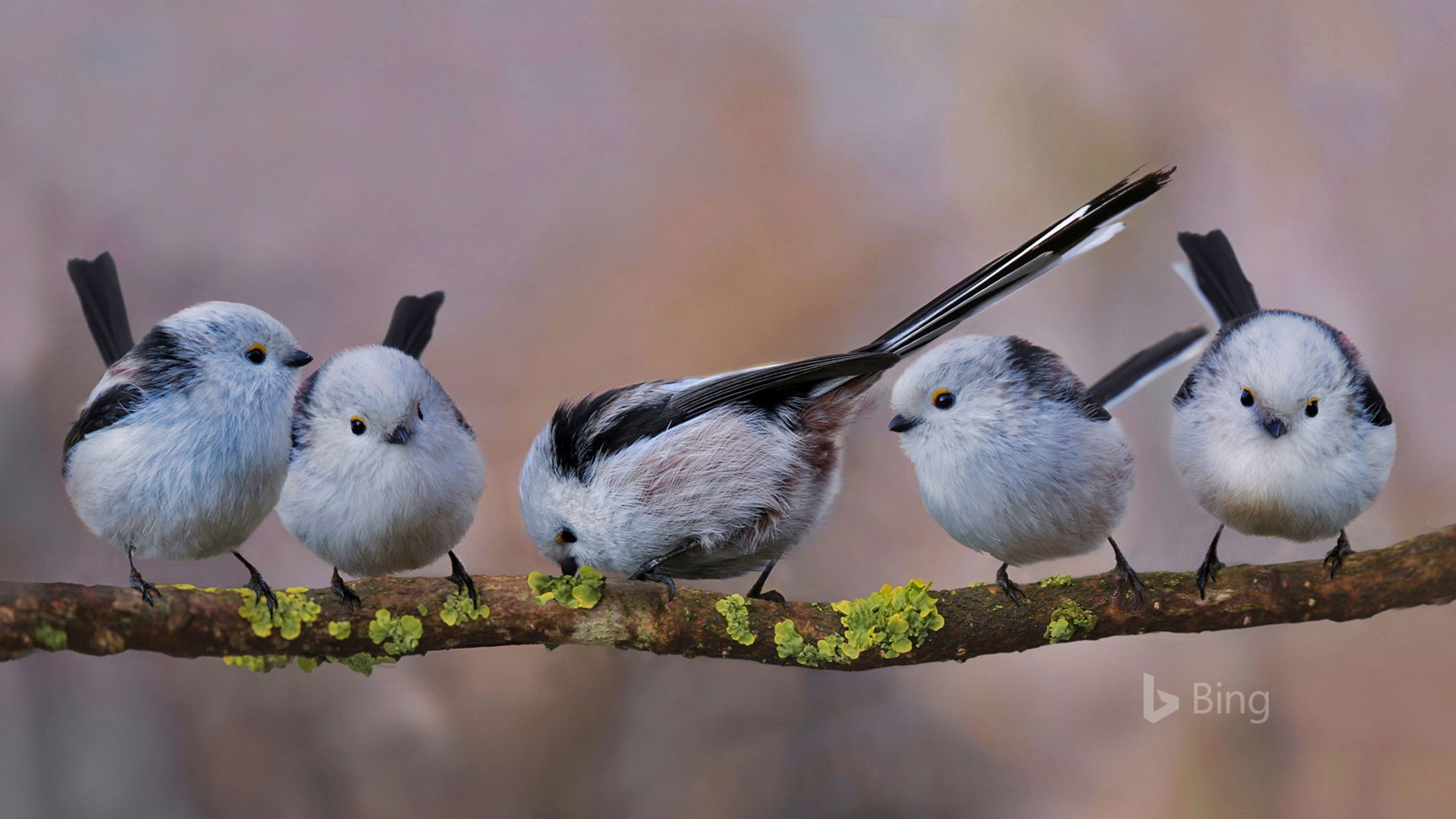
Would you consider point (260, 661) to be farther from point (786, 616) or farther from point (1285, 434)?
point (1285, 434)

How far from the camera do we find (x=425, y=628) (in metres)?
0.94

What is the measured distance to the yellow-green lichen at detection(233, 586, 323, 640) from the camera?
2.93ft

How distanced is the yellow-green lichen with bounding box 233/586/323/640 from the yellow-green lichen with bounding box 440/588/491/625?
110 millimetres

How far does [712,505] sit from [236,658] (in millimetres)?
453

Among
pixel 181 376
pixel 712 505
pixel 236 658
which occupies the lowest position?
pixel 236 658

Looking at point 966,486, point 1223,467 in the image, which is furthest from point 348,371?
point 1223,467

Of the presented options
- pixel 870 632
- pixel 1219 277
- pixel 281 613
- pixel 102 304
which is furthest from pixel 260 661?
pixel 1219 277

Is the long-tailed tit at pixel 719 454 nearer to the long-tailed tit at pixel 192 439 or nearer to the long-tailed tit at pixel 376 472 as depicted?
the long-tailed tit at pixel 376 472

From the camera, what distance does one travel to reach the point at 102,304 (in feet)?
3.38

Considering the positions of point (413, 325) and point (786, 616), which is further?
point (413, 325)

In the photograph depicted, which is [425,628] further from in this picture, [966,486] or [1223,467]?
[1223,467]

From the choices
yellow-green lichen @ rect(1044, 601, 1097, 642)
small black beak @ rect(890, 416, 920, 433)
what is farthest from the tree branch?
small black beak @ rect(890, 416, 920, 433)

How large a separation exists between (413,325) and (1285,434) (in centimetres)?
88

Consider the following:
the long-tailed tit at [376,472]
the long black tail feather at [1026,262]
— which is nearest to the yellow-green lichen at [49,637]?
the long-tailed tit at [376,472]
